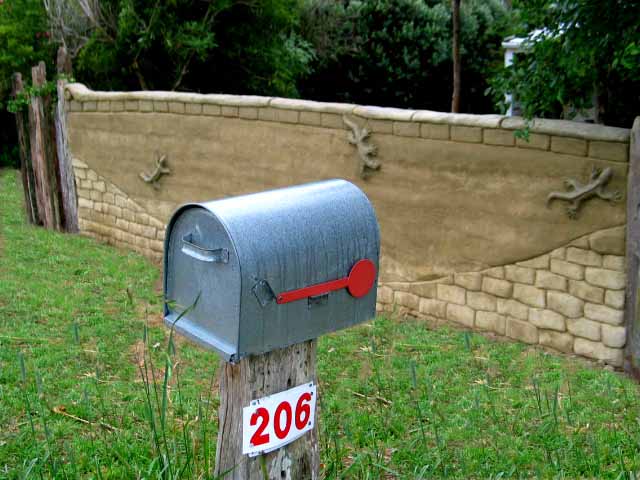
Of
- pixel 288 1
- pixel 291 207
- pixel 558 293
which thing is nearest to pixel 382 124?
pixel 558 293

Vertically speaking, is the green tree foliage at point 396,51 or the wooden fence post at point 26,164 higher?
the green tree foliage at point 396,51

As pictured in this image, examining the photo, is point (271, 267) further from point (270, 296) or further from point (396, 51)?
point (396, 51)

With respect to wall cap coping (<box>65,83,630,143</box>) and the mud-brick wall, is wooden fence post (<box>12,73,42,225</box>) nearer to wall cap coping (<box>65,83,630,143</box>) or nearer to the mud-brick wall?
wall cap coping (<box>65,83,630,143</box>)

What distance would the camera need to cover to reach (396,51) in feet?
55.4

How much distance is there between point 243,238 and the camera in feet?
9.45

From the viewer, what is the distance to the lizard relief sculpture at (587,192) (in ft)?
21.4

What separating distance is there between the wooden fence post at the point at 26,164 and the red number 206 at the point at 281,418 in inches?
370

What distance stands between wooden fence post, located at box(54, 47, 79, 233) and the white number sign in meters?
8.79

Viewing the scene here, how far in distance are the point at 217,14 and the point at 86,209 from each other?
3.37 m

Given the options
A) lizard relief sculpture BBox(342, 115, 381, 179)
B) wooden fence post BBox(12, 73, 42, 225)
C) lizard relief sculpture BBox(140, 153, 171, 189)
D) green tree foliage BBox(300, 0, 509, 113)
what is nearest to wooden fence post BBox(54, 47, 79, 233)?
wooden fence post BBox(12, 73, 42, 225)

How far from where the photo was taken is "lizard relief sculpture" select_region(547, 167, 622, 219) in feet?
21.4

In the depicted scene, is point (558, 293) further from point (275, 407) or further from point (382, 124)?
point (275, 407)

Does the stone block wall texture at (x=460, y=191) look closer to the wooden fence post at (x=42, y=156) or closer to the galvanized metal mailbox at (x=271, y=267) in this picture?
the wooden fence post at (x=42, y=156)

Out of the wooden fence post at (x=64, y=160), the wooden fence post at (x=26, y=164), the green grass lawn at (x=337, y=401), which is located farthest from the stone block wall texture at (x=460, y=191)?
the wooden fence post at (x=26, y=164)
